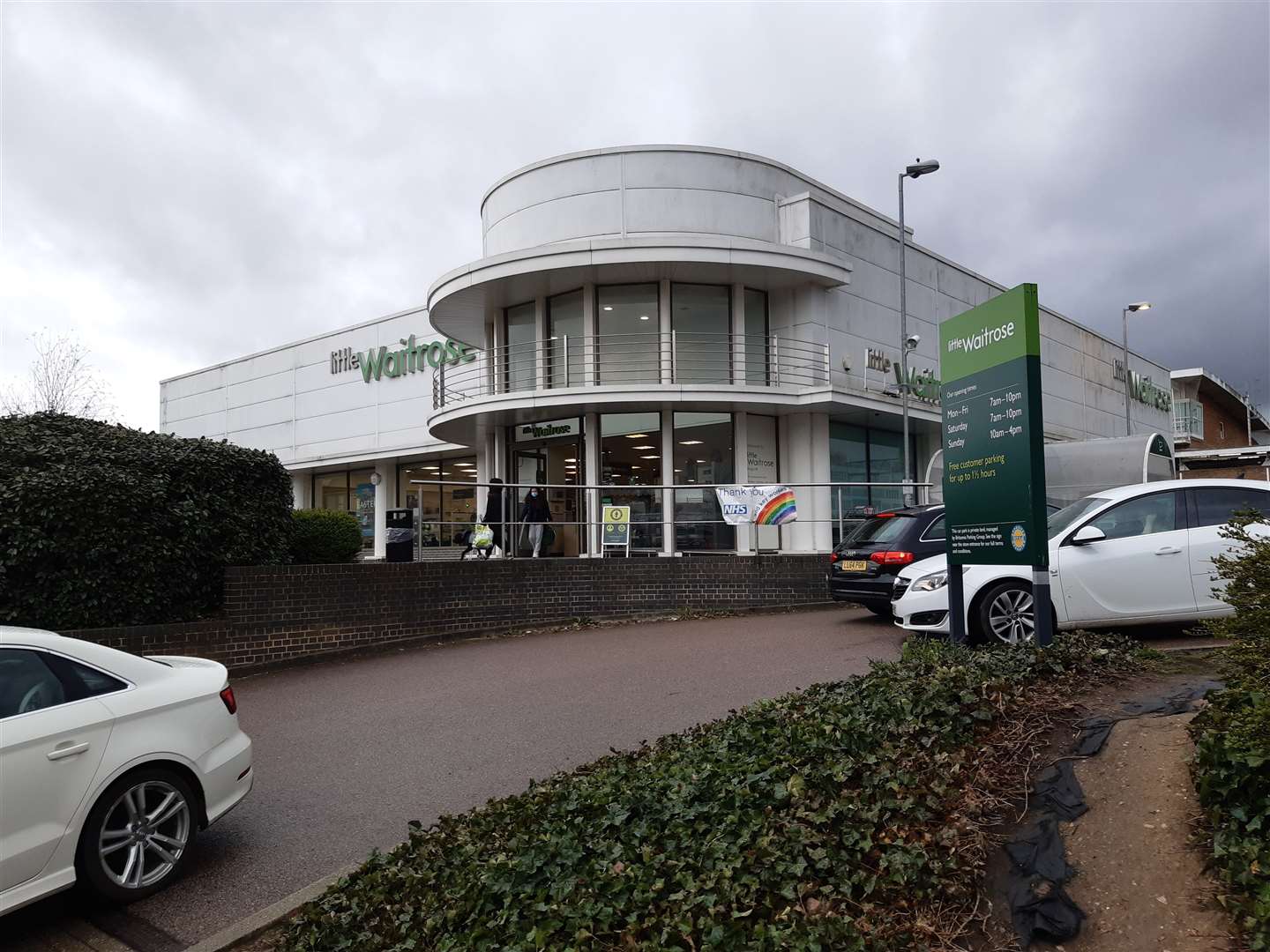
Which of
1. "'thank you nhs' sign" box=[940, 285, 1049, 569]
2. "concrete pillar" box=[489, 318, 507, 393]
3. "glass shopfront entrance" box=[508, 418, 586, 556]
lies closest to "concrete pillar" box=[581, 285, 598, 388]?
"glass shopfront entrance" box=[508, 418, 586, 556]

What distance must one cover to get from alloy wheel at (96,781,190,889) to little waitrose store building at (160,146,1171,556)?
10.7m

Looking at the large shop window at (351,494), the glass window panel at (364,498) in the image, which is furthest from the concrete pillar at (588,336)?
the glass window panel at (364,498)

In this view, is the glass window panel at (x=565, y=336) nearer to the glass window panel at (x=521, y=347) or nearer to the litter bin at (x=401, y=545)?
the glass window panel at (x=521, y=347)

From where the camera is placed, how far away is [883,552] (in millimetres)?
11977

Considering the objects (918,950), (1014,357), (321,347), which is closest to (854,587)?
(1014,357)

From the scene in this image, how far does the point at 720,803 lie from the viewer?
3943 mm

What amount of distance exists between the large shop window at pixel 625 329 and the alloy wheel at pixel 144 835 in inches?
600

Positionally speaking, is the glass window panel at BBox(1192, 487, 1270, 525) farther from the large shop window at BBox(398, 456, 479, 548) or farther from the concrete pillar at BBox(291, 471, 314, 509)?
the concrete pillar at BBox(291, 471, 314, 509)

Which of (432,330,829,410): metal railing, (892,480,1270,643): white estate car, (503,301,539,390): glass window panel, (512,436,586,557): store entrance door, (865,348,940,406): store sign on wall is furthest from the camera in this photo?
(865,348,940,406): store sign on wall

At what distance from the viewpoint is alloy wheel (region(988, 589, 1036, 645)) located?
8.72 meters

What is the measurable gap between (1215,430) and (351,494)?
59.2 metres

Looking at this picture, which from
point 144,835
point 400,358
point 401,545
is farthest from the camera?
point 400,358

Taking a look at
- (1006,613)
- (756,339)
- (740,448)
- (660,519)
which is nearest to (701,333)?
(756,339)

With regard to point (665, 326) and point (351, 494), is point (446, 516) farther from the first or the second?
point (351, 494)
